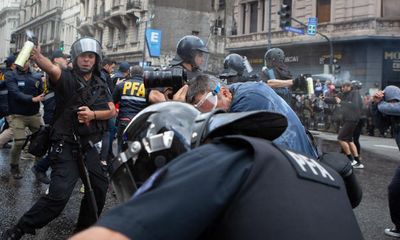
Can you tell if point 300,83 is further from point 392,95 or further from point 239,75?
point 392,95

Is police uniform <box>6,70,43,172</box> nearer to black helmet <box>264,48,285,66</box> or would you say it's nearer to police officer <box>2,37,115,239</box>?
police officer <box>2,37,115,239</box>

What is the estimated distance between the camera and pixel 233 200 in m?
1.08

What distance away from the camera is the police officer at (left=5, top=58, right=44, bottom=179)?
659cm

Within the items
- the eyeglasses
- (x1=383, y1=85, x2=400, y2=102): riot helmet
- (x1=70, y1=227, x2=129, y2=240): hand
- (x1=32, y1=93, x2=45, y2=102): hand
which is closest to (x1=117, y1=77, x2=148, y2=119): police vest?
(x1=32, y1=93, x2=45, y2=102): hand

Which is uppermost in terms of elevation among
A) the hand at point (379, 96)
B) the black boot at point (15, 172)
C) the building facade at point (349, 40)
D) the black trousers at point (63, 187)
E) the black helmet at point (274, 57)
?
the building facade at point (349, 40)

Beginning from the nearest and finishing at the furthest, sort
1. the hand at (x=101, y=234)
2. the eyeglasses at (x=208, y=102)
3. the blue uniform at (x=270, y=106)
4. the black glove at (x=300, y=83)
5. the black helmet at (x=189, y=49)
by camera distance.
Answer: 1. the hand at (x=101, y=234)
2. the eyeglasses at (x=208, y=102)
3. the blue uniform at (x=270, y=106)
4. the black helmet at (x=189, y=49)
5. the black glove at (x=300, y=83)

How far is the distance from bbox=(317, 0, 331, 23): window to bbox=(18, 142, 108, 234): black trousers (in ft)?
82.4

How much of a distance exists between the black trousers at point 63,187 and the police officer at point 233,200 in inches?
98.6

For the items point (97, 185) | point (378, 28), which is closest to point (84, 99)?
point (97, 185)

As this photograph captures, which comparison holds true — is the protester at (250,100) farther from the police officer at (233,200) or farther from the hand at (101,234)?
the hand at (101,234)

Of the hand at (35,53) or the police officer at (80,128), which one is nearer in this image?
the hand at (35,53)

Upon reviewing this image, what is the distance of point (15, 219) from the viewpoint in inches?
179

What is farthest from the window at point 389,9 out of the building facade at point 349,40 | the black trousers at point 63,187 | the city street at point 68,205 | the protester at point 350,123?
the black trousers at point 63,187

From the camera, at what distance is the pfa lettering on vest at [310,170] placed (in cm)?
117
